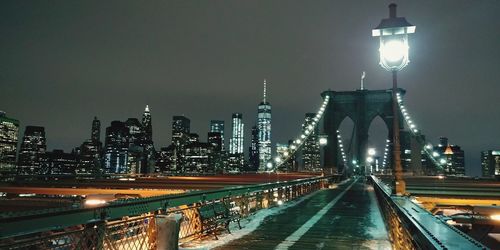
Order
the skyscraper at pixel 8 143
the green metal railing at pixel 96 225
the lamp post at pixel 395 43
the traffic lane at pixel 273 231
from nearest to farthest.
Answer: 1. the green metal railing at pixel 96 225
2. the traffic lane at pixel 273 231
3. the lamp post at pixel 395 43
4. the skyscraper at pixel 8 143

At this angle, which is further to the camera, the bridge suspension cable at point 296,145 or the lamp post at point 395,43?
the bridge suspension cable at point 296,145

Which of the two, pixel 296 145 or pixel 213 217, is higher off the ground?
pixel 296 145

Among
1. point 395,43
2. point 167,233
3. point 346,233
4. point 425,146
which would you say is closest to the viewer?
point 167,233

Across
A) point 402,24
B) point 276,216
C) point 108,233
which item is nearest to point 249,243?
point 108,233

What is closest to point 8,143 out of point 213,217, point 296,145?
point 296,145

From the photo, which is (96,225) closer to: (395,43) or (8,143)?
(395,43)

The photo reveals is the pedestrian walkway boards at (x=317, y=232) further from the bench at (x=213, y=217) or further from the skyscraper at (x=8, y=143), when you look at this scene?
the skyscraper at (x=8, y=143)

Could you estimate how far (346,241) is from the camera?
37.1 feet

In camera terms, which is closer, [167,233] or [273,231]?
[167,233]

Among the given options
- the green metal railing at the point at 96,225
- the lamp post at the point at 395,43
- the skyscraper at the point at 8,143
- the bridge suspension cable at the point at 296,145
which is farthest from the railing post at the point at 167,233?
the skyscraper at the point at 8,143

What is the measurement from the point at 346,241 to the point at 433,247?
23.8 feet

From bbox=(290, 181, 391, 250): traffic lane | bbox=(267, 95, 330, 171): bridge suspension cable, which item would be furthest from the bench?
bbox=(267, 95, 330, 171): bridge suspension cable

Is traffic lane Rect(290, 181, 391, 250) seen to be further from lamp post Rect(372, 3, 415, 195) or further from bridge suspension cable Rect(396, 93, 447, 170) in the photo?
bridge suspension cable Rect(396, 93, 447, 170)

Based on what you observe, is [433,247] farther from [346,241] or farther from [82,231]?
[346,241]
